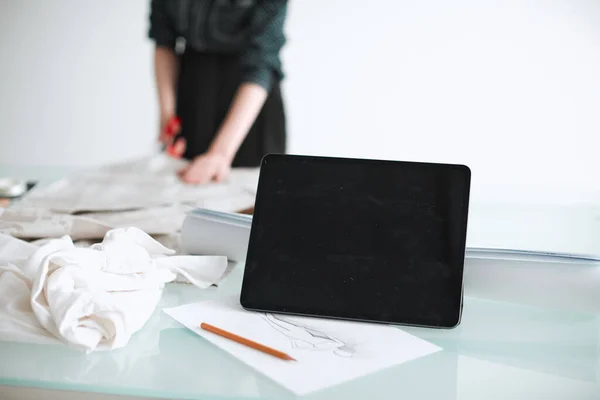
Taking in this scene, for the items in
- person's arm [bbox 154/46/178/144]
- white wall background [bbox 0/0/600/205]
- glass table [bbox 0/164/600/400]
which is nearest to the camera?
glass table [bbox 0/164/600/400]

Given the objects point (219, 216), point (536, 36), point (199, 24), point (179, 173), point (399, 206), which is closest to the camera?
point (399, 206)

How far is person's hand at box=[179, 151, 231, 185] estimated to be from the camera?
1278mm

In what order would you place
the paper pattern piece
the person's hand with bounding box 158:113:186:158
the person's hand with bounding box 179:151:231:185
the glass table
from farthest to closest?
the person's hand with bounding box 158:113:186:158, the person's hand with bounding box 179:151:231:185, the paper pattern piece, the glass table

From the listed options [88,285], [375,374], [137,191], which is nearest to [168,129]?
[137,191]

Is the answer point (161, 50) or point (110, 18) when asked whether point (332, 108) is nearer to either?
point (110, 18)

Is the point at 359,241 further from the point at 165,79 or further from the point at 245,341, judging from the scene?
the point at 165,79

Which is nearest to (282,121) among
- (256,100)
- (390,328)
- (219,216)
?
(256,100)

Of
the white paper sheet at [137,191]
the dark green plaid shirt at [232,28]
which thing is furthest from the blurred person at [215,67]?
the white paper sheet at [137,191]

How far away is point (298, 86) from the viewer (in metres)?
3.57

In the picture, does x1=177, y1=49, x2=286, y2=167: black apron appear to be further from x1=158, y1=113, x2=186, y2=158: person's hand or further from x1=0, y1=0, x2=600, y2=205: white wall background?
x1=0, y1=0, x2=600, y2=205: white wall background

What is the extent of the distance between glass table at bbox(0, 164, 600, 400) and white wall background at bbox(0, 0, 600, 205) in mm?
2838

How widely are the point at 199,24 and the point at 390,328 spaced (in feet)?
4.59

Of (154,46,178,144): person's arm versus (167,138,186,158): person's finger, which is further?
(154,46,178,144): person's arm

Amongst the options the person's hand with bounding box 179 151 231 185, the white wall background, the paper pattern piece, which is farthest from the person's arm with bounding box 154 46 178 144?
the white wall background
